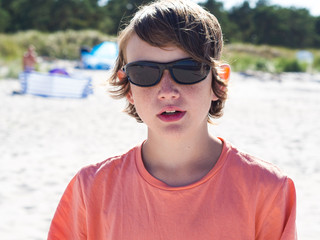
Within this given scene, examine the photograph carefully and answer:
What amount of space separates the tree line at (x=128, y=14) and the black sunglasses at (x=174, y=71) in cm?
4203

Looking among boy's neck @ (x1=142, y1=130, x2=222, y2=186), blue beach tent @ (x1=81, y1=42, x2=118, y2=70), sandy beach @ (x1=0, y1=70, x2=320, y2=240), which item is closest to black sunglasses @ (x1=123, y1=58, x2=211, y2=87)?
boy's neck @ (x1=142, y1=130, x2=222, y2=186)

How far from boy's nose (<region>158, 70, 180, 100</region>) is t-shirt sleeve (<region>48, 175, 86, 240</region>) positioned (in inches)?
16.9

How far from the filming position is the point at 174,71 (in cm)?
140

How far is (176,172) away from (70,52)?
31.6 meters

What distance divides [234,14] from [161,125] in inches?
3088

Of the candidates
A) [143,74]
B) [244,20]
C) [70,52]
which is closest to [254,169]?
[143,74]

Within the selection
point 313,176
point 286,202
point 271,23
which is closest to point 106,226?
point 286,202

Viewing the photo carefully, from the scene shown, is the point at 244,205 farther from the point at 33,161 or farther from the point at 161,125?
the point at 33,161

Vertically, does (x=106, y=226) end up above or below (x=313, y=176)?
above

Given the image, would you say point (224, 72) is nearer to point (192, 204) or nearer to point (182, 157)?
point (182, 157)

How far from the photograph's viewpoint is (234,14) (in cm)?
7612

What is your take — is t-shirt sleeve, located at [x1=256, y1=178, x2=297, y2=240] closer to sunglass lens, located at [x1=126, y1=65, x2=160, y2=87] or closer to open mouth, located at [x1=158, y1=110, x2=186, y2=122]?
open mouth, located at [x1=158, y1=110, x2=186, y2=122]

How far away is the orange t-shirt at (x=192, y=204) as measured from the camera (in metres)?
1.31

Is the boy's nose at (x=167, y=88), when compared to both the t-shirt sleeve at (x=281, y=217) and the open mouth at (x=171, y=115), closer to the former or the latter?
the open mouth at (x=171, y=115)
